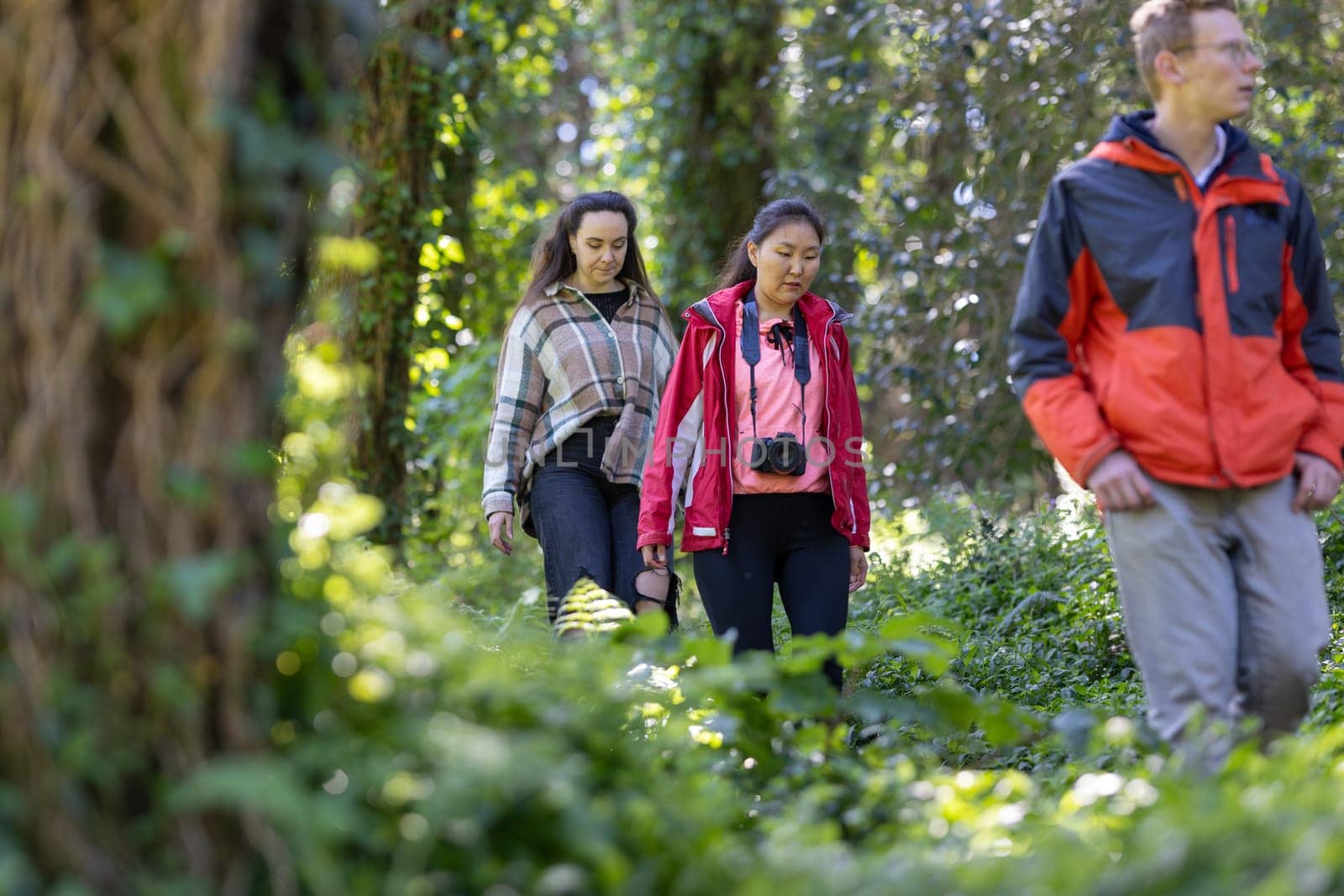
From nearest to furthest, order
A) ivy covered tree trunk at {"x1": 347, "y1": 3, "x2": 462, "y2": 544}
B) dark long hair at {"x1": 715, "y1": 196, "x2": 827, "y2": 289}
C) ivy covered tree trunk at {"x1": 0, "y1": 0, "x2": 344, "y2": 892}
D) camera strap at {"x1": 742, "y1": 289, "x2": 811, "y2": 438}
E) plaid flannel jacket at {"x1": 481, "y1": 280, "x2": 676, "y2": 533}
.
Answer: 1. ivy covered tree trunk at {"x1": 0, "y1": 0, "x2": 344, "y2": 892}
2. camera strap at {"x1": 742, "y1": 289, "x2": 811, "y2": 438}
3. dark long hair at {"x1": 715, "y1": 196, "x2": 827, "y2": 289}
4. plaid flannel jacket at {"x1": 481, "y1": 280, "x2": 676, "y2": 533}
5. ivy covered tree trunk at {"x1": 347, "y1": 3, "x2": 462, "y2": 544}

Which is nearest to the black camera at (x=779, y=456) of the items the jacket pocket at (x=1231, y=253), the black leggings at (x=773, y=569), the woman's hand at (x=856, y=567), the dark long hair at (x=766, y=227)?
the black leggings at (x=773, y=569)

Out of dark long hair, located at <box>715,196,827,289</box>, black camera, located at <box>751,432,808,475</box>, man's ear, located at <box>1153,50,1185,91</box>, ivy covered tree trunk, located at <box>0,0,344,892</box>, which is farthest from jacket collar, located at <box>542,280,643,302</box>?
ivy covered tree trunk, located at <box>0,0,344,892</box>

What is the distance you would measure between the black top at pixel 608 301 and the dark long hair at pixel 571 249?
0.10 metres

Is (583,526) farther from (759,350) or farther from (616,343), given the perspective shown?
(759,350)

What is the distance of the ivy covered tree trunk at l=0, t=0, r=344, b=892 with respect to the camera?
2574 millimetres

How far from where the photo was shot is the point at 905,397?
39.9 ft

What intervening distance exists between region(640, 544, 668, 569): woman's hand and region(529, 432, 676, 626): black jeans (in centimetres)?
25

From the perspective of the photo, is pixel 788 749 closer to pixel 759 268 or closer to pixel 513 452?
pixel 759 268

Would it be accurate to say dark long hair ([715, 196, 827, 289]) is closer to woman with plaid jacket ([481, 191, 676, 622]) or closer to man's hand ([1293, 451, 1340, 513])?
woman with plaid jacket ([481, 191, 676, 622])

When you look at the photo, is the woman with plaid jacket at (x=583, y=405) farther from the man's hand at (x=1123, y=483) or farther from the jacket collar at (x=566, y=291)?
the man's hand at (x=1123, y=483)

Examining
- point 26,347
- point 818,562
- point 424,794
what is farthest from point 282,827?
point 818,562

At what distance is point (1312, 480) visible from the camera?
3.87 metres

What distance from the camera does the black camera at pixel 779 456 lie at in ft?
17.4

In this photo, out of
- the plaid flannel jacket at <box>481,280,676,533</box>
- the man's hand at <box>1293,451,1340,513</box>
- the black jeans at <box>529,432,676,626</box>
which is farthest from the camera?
the plaid flannel jacket at <box>481,280,676,533</box>
